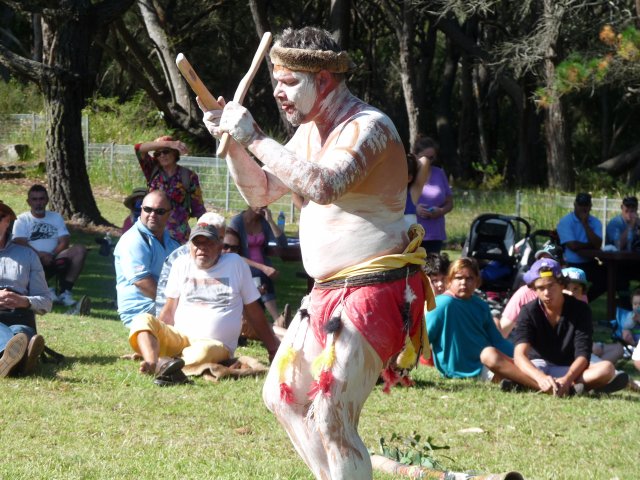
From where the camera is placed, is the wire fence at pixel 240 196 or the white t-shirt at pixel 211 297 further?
the wire fence at pixel 240 196

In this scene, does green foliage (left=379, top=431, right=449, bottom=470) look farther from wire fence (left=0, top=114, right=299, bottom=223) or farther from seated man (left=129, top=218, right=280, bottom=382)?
wire fence (left=0, top=114, right=299, bottom=223)

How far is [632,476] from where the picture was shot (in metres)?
5.49

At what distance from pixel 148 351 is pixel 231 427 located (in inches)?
61.6

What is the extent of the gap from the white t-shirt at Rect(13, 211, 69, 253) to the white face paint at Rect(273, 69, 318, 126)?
8021 mm

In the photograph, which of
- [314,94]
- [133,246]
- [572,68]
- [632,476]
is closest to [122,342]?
[133,246]

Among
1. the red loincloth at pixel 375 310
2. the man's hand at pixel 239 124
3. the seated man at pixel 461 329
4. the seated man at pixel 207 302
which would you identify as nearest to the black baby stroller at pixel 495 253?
the seated man at pixel 461 329

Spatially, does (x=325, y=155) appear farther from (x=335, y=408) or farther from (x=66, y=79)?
(x=66, y=79)

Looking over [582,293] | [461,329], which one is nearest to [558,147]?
[582,293]

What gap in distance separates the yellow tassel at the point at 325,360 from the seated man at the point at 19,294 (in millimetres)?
3809

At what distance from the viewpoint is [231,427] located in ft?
20.4

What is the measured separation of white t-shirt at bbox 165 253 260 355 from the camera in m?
7.98

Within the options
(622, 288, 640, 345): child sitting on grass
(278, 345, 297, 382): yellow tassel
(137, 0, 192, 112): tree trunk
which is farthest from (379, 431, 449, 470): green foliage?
(137, 0, 192, 112): tree trunk

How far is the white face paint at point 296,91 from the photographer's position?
4016 millimetres

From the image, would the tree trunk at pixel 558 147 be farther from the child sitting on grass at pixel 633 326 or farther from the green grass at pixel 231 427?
the green grass at pixel 231 427
